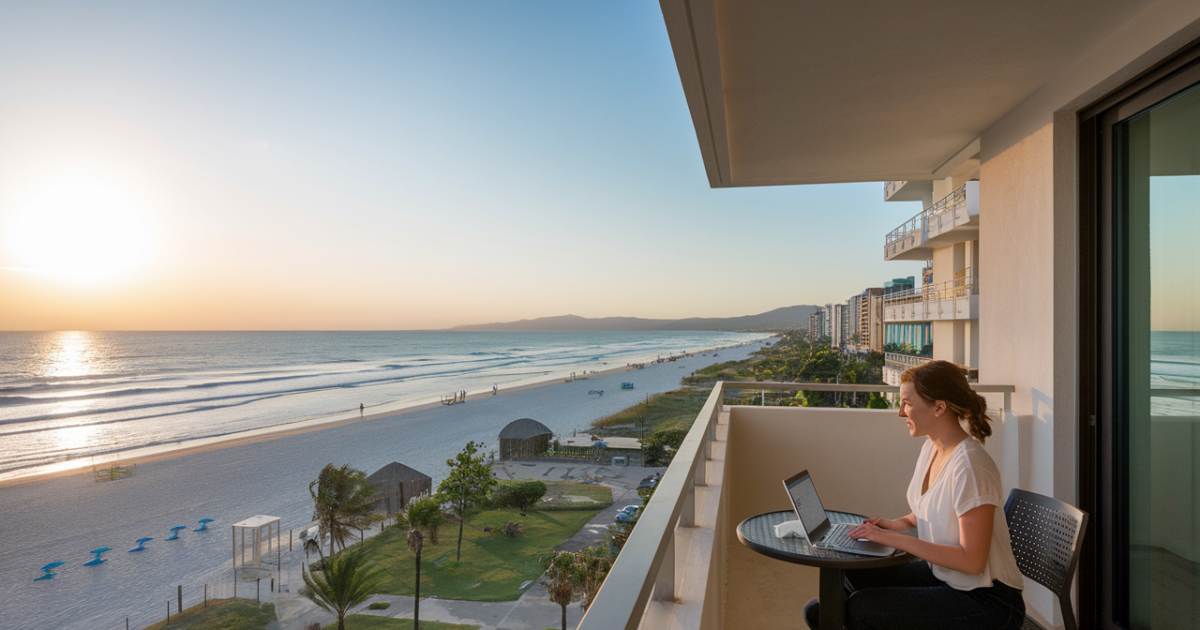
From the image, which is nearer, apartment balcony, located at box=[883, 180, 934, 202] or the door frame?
the door frame

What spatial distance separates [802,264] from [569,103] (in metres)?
16.8

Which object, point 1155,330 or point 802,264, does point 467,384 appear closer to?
point 802,264

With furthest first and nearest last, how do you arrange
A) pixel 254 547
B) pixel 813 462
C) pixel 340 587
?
pixel 254 547, pixel 340 587, pixel 813 462

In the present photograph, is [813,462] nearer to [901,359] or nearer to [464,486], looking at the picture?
[901,359]

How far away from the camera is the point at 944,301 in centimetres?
1160

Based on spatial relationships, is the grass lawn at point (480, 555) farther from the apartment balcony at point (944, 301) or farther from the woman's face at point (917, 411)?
the woman's face at point (917, 411)

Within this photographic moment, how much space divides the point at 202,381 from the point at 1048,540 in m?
44.1

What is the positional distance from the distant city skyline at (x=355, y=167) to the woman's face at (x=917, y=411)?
1087cm

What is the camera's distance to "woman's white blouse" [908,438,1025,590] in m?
1.43

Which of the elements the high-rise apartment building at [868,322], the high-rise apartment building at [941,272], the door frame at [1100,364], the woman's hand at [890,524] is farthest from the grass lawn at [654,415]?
the woman's hand at [890,524]

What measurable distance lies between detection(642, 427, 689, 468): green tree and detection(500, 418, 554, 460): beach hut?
13.8 ft

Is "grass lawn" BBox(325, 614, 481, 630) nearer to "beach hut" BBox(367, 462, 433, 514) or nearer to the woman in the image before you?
"beach hut" BBox(367, 462, 433, 514)

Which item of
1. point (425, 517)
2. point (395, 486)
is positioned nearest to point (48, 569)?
point (395, 486)

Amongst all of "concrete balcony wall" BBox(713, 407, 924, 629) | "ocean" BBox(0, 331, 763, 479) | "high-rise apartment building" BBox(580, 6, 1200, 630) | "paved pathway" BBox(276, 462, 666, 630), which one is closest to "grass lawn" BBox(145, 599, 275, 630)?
"paved pathway" BBox(276, 462, 666, 630)
